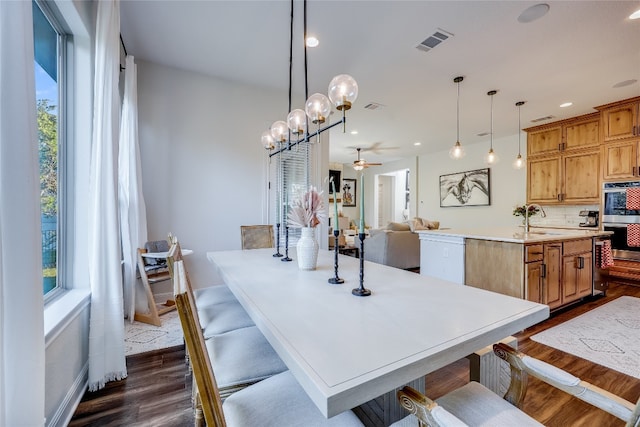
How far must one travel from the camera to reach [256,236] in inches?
122

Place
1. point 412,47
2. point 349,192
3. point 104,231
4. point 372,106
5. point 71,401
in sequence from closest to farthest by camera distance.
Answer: point 71,401 → point 104,231 → point 412,47 → point 372,106 → point 349,192

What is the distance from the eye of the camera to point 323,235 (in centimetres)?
435

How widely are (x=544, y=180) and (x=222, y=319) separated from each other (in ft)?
22.1

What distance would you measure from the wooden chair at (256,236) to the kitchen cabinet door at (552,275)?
9.92ft

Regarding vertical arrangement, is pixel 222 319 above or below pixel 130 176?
below

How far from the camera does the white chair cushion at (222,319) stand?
1.59 metres

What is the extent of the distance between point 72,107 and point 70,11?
578 mm

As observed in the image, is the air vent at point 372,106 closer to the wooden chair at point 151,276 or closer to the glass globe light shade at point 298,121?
the glass globe light shade at point 298,121

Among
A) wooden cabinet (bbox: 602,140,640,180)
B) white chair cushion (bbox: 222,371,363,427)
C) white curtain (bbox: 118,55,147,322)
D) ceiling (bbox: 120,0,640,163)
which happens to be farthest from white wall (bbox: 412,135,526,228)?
white curtain (bbox: 118,55,147,322)

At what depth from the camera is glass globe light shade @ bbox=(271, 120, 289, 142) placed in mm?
2373

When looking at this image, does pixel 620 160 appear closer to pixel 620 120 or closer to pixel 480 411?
pixel 620 120

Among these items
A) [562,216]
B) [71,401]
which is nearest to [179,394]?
[71,401]

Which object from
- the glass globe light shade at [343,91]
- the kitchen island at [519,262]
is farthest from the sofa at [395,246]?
the glass globe light shade at [343,91]

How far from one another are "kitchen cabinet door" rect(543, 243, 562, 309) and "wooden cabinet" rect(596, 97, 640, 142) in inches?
122
